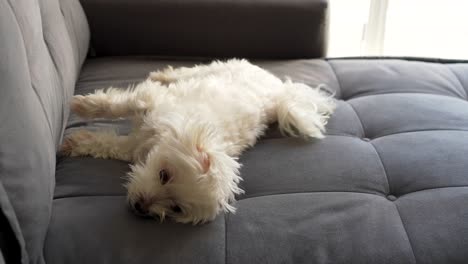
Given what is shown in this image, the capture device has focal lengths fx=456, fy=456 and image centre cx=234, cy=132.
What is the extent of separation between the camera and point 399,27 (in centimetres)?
268

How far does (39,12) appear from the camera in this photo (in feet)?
4.00

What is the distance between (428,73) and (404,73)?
91 mm

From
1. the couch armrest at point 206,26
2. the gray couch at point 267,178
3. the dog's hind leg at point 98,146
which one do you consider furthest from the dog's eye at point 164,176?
the couch armrest at point 206,26

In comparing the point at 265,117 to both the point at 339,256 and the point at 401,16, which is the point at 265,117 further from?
the point at 401,16

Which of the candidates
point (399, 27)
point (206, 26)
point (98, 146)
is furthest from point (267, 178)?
point (399, 27)

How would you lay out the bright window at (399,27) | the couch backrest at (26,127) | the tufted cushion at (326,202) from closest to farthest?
the couch backrest at (26,127) < the tufted cushion at (326,202) < the bright window at (399,27)

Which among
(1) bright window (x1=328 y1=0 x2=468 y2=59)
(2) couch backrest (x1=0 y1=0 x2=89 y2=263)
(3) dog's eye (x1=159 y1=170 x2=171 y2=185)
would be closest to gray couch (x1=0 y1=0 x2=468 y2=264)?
(2) couch backrest (x1=0 y1=0 x2=89 y2=263)

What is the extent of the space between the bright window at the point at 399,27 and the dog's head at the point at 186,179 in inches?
68.5

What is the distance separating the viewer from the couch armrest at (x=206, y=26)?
72.6 inches

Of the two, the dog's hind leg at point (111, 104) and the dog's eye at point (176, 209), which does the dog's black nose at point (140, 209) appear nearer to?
the dog's eye at point (176, 209)

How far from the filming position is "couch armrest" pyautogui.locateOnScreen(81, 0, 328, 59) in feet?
6.05

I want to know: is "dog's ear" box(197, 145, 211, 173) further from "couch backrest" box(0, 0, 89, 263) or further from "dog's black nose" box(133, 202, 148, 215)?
"couch backrest" box(0, 0, 89, 263)

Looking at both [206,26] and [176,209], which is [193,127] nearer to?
[176,209]

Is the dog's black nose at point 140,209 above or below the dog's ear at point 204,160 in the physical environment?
below
